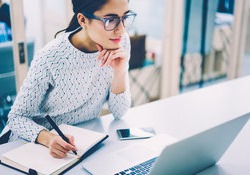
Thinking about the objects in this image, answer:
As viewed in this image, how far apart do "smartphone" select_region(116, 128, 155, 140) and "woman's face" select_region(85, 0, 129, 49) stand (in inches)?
14.2

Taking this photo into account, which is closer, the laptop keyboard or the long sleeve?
the laptop keyboard

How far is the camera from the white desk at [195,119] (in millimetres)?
1234

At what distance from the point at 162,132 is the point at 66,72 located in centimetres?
49

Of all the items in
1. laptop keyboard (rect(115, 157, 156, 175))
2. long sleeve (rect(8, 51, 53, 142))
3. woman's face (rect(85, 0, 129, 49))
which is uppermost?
woman's face (rect(85, 0, 129, 49))

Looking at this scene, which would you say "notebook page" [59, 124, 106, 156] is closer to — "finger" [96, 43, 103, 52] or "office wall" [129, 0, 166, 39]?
"finger" [96, 43, 103, 52]

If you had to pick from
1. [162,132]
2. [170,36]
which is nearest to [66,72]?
[162,132]

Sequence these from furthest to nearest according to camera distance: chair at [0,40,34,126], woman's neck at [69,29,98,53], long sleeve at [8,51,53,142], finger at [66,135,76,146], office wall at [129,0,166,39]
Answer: office wall at [129,0,166,39]
chair at [0,40,34,126]
woman's neck at [69,29,98,53]
long sleeve at [8,51,53,142]
finger at [66,135,76,146]

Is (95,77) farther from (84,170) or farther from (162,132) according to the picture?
(84,170)

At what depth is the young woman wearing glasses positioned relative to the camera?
1317mm

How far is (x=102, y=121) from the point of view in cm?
156

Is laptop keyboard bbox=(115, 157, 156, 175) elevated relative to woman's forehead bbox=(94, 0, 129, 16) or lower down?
lower down

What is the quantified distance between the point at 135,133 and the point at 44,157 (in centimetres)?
41

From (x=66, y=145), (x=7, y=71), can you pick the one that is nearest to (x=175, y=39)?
(x=7, y=71)

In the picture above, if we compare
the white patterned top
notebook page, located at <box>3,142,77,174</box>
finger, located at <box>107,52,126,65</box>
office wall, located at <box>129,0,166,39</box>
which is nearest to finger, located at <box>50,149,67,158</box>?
notebook page, located at <box>3,142,77,174</box>
